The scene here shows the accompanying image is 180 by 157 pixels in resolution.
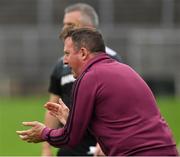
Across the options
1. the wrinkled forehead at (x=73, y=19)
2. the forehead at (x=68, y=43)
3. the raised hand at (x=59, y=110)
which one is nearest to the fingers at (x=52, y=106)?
A: the raised hand at (x=59, y=110)

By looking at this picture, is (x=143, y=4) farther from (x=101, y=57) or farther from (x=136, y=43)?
(x=101, y=57)

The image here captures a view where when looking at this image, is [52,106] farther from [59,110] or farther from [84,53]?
[84,53]

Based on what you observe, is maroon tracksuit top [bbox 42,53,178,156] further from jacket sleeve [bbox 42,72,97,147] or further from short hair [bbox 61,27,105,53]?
short hair [bbox 61,27,105,53]

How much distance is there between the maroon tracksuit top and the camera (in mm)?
6547

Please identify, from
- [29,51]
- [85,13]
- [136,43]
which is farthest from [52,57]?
[85,13]

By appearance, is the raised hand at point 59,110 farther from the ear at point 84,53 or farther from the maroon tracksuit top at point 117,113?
the ear at point 84,53

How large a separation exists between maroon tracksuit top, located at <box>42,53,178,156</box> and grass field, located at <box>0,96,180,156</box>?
9183 mm

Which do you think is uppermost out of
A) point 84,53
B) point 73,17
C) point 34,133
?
point 84,53

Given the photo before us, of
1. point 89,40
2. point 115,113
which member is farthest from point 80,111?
point 89,40

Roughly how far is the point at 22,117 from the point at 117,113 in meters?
14.2

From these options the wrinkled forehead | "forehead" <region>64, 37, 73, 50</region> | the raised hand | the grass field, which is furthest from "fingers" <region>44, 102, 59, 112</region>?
the grass field

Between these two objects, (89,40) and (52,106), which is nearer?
(89,40)

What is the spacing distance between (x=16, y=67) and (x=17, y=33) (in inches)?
39.7

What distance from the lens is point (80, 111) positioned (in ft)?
21.7
